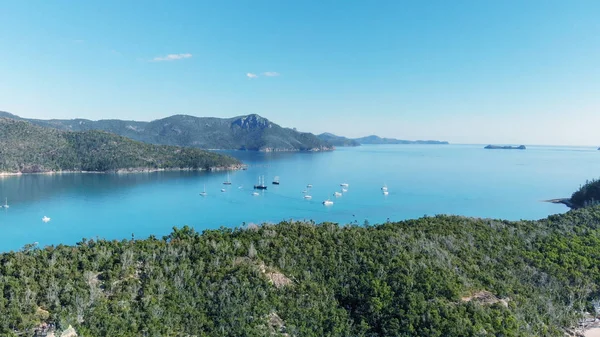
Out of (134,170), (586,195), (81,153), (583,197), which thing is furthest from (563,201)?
(81,153)

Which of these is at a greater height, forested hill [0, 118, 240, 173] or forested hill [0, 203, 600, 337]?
forested hill [0, 118, 240, 173]

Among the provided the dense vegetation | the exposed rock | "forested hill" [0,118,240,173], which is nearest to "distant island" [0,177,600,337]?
the exposed rock

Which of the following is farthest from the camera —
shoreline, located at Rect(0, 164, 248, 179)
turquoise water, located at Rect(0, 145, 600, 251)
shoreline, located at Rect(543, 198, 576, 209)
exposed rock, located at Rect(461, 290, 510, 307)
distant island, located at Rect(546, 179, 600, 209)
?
shoreline, located at Rect(0, 164, 248, 179)

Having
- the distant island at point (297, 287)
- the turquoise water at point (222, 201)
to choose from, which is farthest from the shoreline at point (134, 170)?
the distant island at point (297, 287)

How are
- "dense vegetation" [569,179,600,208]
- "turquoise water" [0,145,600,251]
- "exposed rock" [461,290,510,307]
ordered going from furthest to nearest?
"dense vegetation" [569,179,600,208]
"turquoise water" [0,145,600,251]
"exposed rock" [461,290,510,307]

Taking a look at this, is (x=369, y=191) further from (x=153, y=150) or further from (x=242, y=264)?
(x=153, y=150)

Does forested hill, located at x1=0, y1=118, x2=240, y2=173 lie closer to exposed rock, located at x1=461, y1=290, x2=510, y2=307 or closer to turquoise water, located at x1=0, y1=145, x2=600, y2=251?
turquoise water, located at x1=0, y1=145, x2=600, y2=251

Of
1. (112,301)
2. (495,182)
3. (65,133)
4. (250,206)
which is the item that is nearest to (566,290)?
(112,301)
